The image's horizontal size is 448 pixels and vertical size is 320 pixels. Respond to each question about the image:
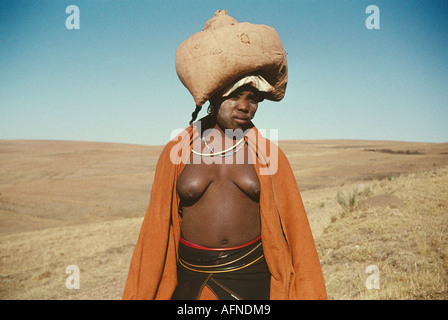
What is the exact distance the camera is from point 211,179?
6.89ft

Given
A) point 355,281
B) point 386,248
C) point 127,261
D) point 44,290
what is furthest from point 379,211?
point 44,290

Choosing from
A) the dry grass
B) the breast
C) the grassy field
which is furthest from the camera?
the grassy field

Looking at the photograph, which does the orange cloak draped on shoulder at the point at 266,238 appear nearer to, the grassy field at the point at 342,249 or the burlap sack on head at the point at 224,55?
the burlap sack on head at the point at 224,55

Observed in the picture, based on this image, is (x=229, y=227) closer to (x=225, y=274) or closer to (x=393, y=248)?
(x=225, y=274)

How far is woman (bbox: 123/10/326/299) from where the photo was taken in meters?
1.99

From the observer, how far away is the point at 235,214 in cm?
206

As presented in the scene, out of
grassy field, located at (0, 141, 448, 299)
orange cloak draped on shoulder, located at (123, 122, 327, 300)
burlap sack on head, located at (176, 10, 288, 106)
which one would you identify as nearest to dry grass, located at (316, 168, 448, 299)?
grassy field, located at (0, 141, 448, 299)

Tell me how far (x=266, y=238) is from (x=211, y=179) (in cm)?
55

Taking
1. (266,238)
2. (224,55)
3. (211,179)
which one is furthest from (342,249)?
(224,55)

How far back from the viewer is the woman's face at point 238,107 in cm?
207

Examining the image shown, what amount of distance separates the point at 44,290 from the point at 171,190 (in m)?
5.76

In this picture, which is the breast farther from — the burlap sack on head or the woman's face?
the burlap sack on head
